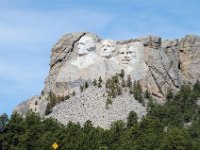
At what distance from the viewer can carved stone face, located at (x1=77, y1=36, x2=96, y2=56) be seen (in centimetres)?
15593

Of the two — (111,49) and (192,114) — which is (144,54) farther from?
(192,114)

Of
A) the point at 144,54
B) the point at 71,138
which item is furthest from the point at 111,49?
the point at 71,138

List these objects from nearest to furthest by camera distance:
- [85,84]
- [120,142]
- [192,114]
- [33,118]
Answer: [120,142] → [33,118] → [192,114] → [85,84]

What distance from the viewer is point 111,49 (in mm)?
156125

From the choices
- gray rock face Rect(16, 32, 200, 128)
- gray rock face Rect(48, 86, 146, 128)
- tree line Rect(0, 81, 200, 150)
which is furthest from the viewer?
gray rock face Rect(16, 32, 200, 128)

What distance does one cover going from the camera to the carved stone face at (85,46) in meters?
156

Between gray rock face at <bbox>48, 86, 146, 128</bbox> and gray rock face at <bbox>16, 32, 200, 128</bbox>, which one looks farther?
gray rock face at <bbox>16, 32, 200, 128</bbox>

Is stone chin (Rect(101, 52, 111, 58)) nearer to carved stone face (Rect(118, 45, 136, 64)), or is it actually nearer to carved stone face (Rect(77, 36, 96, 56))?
carved stone face (Rect(118, 45, 136, 64))

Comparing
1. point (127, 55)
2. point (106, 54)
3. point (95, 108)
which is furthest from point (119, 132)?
point (106, 54)

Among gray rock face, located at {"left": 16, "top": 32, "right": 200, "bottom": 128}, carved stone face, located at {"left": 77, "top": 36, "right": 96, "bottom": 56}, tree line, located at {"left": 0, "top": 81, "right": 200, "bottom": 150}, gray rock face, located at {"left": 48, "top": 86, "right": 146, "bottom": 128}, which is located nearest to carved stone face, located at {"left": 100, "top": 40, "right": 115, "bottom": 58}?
gray rock face, located at {"left": 16, "top": 32, "right": 200, "bottom": 128}

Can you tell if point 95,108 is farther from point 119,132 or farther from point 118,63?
point 119,132

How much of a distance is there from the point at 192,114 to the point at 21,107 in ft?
117

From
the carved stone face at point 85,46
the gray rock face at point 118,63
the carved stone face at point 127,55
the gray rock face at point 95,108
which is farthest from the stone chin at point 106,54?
the gray rock face at point 95,108

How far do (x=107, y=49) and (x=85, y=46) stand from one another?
419 cm
